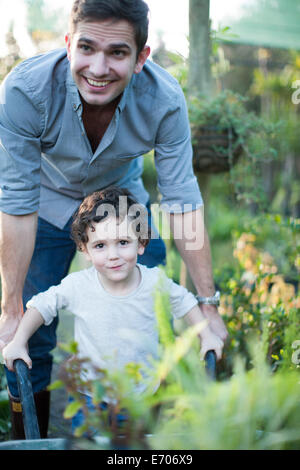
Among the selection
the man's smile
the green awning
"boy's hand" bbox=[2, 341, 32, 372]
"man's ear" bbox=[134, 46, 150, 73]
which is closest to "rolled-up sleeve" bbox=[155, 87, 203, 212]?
"man's ear" bbox=[134, 46, 150, 73]

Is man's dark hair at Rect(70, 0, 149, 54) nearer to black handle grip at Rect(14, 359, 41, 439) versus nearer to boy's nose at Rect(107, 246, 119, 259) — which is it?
boy's nose at Rect(107, 246, 119, 259)

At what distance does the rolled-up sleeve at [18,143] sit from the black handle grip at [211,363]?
2.36ft

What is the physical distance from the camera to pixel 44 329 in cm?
202

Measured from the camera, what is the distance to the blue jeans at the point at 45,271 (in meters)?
2.00

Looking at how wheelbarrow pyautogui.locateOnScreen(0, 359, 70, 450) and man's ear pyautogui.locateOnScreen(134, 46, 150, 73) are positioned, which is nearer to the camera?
wheelbarrow pyautogui.locateOnScreen(0, 359, 70, 450)

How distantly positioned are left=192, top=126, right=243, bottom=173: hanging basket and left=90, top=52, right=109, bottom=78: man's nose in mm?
921

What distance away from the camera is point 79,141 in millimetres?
1759

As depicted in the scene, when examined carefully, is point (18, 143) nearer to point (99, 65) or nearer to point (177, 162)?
point (99, 65)

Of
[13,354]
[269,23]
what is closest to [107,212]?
[13,354]

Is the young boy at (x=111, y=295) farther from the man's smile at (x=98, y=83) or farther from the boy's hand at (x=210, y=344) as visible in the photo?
the man's smile at (x=98, y=83)

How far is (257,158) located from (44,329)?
1.31 meters

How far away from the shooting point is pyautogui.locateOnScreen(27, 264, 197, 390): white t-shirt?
→ 161cm

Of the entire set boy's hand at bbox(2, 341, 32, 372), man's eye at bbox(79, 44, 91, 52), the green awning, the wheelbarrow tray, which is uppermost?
the green awning

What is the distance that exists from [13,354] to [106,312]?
1.07 feet
